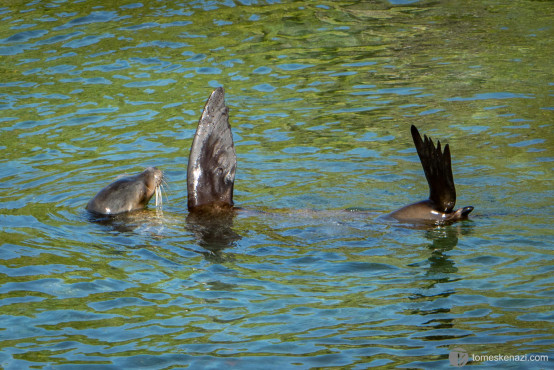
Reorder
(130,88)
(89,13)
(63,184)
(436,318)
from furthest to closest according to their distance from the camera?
1. (89,13)
2. (130,88)
3. (63,184)
4. (436,318)

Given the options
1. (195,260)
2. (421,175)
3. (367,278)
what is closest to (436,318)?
(367,278)

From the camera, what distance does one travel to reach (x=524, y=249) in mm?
5684

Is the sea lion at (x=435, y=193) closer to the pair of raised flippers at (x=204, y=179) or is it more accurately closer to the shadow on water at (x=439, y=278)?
the shadow on water at (x=439, y=278)

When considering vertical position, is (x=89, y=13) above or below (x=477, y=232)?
above

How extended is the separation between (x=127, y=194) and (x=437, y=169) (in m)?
2.74

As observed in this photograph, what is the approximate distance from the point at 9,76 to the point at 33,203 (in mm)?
4614

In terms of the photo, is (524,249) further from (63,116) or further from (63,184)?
(63,116)

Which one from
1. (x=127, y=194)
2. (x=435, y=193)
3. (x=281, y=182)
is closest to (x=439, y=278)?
(x=435, y=193)

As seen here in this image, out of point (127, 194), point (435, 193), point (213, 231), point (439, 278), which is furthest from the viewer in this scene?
point (127, 194)

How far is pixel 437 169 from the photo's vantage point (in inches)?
236

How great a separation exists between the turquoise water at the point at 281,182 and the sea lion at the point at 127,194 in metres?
0.16

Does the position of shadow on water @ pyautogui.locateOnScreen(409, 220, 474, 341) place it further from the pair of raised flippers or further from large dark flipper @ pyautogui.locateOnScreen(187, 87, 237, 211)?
large dark flipper @ pyautogui.locateOnScreen(187, 87, 237, 211)

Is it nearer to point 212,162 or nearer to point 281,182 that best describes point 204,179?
point 212,162

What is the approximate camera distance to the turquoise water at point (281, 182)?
471 centimetres
